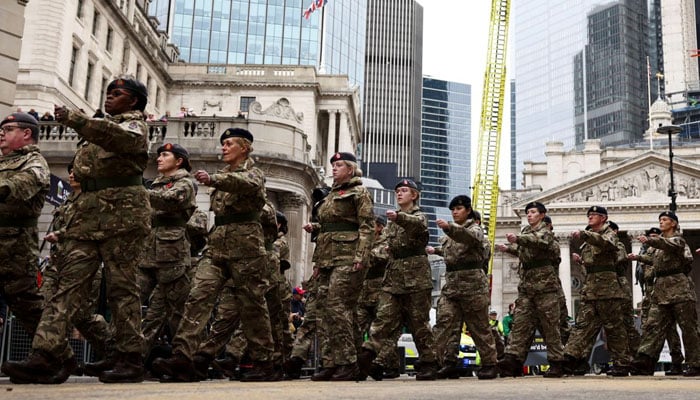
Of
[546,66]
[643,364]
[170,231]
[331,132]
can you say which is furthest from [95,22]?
[546,66]

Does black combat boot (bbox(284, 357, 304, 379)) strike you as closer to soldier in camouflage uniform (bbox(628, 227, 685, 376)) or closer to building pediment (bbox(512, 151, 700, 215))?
soldier in camouflage uniform (bbox(628, 227, 685, 376))

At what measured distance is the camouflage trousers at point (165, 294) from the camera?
8406mm

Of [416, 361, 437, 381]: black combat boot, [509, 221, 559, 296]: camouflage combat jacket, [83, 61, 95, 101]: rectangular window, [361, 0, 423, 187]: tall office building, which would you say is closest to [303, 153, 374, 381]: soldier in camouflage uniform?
[416, 361, 437, 381]: black combat boot

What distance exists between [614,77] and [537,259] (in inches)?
4816

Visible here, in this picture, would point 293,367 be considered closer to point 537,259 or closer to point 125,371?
point 125,371

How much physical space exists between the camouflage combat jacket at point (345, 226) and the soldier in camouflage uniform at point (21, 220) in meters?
2.82

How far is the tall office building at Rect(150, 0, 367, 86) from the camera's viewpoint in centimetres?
7300

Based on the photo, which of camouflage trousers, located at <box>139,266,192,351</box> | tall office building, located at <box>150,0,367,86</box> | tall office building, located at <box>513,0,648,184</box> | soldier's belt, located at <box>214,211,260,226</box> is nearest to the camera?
soldier's belt, located at <box>214,211,260,226</box>

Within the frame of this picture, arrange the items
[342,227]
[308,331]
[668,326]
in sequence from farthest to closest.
→ 1. [668,326]
2. [308,331]
3. [342,227]

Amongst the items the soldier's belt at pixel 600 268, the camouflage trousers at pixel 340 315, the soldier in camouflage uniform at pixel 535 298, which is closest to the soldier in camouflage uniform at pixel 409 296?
the camouflage trousers at pixel 340 315

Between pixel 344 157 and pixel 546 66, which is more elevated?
pixel 546 66

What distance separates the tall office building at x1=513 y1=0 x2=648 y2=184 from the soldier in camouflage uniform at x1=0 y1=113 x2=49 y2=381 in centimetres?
12856

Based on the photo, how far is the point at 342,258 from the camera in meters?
7.71

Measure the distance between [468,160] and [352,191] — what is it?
195 meters
